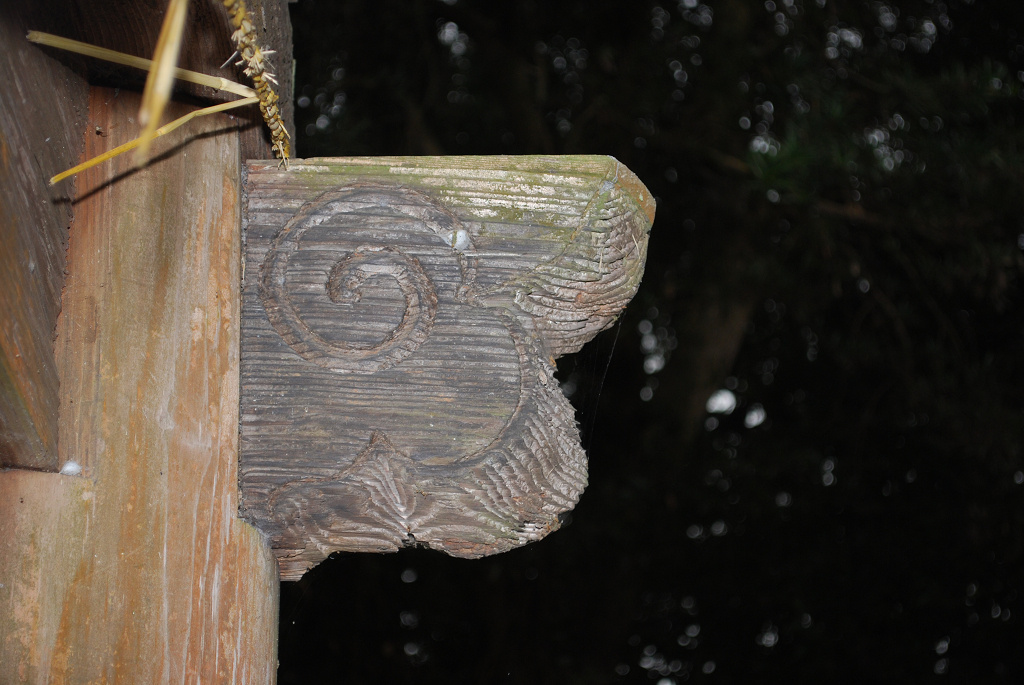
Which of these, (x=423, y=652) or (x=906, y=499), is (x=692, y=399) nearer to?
(x=906, y=499)

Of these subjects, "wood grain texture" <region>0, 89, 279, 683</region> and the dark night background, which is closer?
"wood grain texture" <region>0, 89, 279, 683</region>

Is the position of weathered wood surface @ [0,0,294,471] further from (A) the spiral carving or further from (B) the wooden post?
(A) the spiral carving

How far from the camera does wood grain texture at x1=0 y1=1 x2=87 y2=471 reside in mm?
394

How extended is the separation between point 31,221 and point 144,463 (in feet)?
0.54

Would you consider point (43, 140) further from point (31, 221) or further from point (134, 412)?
point (134, 412)

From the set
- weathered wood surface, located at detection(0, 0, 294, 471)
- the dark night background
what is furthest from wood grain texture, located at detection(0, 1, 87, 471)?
the dark night background

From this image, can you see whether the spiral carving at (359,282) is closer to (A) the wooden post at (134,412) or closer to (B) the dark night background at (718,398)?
(A) the wooden post at (134,412)

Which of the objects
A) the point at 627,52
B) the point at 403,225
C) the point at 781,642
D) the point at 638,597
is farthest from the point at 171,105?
the point at 781,642

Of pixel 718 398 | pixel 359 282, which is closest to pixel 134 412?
pixel 359 282

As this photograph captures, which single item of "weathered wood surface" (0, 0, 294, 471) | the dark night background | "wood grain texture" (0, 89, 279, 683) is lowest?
the dark night background

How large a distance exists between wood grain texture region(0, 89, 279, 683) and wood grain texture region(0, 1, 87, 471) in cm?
1

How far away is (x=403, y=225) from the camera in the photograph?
47 cm

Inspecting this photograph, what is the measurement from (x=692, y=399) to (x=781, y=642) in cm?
82

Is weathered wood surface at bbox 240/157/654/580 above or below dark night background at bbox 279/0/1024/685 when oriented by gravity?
above
